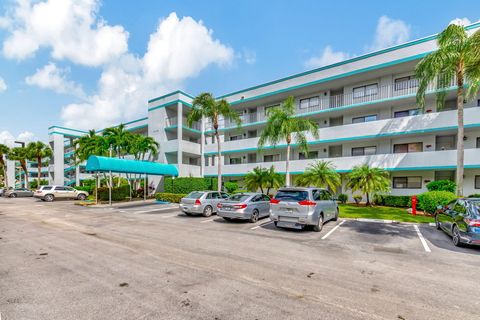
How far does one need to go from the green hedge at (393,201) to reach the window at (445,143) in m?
5.06

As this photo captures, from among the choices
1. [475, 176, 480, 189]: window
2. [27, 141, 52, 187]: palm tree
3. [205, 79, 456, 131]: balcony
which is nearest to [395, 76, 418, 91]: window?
[205, 79, 456, 131]: balcony

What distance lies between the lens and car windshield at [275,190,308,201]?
31.3 feet

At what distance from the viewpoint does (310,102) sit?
80.3 feet

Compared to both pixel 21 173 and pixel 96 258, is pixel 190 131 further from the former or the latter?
pixel 21 173

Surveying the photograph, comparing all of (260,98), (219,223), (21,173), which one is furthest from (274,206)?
(21,173)

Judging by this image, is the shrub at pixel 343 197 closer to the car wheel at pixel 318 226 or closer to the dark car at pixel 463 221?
the dark car at pixel 463 221

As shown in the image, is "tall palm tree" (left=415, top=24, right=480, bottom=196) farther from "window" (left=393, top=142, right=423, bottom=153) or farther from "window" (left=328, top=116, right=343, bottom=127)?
"window" (left=328, top=116, right=343, bottom=127)

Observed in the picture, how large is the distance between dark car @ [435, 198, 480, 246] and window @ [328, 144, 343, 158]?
13.6 meters

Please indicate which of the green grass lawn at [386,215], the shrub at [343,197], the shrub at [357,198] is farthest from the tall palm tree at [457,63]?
the shrub at [343,197]

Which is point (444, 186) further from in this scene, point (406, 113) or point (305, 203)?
point (305, 203)

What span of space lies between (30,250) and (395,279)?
33.5 feet

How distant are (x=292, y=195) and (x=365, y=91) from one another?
17.2 meters

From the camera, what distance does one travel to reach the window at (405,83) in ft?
61.4

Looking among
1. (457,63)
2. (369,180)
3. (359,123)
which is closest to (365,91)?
(359,123)
